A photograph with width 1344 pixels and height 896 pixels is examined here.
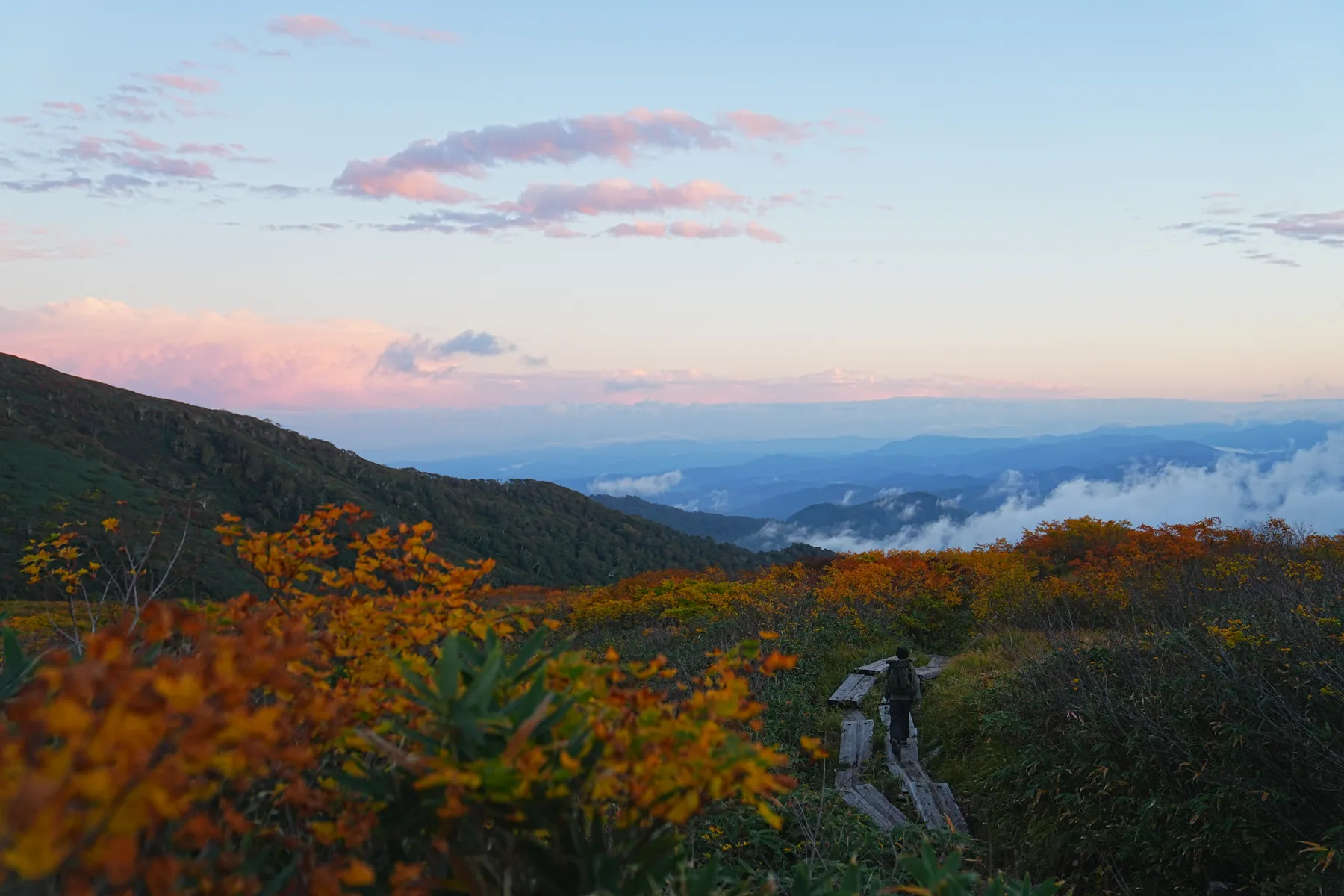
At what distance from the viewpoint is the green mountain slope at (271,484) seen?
40875 millimetres

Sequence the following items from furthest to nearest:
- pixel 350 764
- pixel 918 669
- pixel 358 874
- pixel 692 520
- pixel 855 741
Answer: pixel 692 520 < pixel 918 669 < pixel 855 741 < pixel 350 764 < pixel 358 874

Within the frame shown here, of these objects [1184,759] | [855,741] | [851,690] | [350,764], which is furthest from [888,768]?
[350,764]

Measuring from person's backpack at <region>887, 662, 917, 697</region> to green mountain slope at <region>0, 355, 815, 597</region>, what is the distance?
32960mm

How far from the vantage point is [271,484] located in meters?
50.3

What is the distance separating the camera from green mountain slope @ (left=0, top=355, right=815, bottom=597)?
1609 inches

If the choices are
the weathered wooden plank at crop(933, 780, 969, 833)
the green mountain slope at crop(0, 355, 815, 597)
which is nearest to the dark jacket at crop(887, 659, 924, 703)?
the weathered wooden plank at crop(933, 780, 969, 833)

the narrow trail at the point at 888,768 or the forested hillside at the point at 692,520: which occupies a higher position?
the narrow trail at the point at 888,768

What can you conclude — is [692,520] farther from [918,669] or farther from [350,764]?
[350,764]

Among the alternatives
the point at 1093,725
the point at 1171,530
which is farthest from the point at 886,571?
the point at 1093,725

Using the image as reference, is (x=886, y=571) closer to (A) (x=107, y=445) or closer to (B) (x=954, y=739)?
(B) (x=954, y=739)

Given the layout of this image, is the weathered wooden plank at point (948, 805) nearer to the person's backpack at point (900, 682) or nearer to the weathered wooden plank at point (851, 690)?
the person's backpack at point (900, 682)

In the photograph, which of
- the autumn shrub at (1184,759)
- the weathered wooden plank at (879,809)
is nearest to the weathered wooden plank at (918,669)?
the autumn shrub at (1184,759)

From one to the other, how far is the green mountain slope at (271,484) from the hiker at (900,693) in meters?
32.9

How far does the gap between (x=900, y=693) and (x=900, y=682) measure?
13 cm
